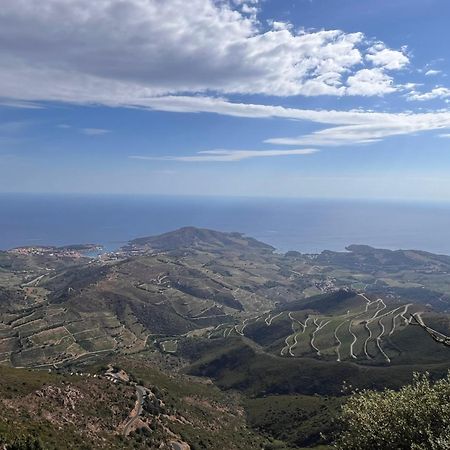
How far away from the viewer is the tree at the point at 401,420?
106 ft

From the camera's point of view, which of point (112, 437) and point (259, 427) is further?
point (259, 427)

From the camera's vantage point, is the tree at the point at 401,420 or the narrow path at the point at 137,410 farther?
the narrow path at the point at 137,410

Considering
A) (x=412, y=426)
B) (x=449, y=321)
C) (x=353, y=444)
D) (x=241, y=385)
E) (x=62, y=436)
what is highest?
(x=412, y=426)

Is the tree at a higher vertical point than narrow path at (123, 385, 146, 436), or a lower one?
→ higher

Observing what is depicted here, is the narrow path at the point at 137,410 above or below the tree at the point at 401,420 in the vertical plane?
below

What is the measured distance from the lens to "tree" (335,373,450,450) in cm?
3231

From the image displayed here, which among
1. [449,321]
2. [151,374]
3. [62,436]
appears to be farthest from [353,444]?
[449,321]

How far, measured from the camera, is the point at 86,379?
109m

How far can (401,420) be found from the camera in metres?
33.1

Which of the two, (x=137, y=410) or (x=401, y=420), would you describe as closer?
(x=401, y=420)

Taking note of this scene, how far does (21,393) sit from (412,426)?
79.4 meters

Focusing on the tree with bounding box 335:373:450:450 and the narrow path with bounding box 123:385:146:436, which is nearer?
the tree with bounding box 335:373:450:450

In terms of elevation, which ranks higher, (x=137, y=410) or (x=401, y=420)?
(x=401, y=420)

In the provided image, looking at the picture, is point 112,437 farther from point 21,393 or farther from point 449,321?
point 449,321
